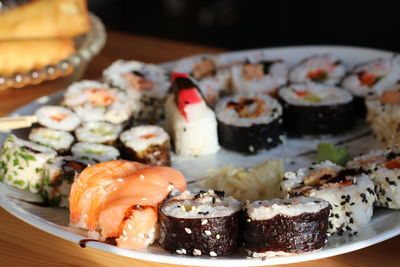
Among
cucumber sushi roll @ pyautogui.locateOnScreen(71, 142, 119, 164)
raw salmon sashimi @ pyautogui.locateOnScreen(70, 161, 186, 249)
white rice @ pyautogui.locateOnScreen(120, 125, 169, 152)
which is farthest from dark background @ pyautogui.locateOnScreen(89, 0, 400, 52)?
raw salmon sashimi @ pyautogui.locateOnScreen(70, 161, 186, 249)

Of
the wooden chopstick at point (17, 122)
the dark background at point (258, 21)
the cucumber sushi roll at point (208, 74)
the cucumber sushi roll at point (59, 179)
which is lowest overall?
the dark background at point (258, 21)

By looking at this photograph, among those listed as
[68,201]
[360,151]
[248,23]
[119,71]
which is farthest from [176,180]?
[248,23]

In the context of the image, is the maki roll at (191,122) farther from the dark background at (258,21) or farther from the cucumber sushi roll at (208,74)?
the dark background at (258,21)

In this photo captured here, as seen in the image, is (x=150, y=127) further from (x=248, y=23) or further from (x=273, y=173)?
(x=248, y=23)

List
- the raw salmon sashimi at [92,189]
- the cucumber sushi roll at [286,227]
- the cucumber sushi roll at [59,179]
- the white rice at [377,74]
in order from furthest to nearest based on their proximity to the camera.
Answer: the white rice at [377,74] → the cucumber sushi roll at [59,179] → the raw salmon sashimi at [92,189] → the cucumber sushi roll at [286,227]

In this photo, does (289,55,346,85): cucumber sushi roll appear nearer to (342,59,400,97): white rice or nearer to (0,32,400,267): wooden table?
(342,59,400,97): white rice

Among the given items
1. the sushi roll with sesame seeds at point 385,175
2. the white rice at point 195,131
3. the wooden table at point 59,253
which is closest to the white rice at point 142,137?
the white rice at point 195,131
